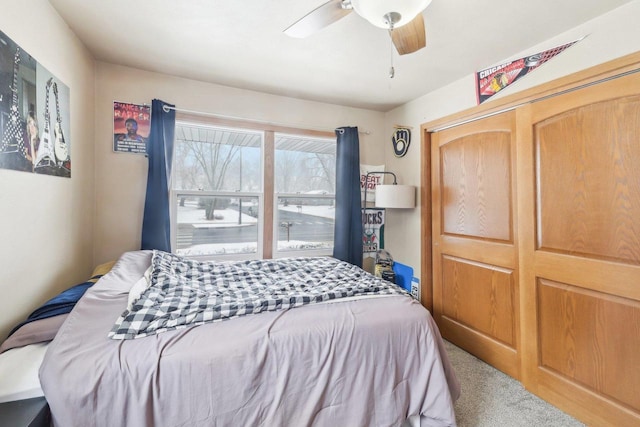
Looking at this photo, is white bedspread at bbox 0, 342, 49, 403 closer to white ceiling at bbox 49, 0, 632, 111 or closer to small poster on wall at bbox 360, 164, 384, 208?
white ceiling at bbox 49, 0, 632, 111

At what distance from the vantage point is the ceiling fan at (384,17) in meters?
1.14

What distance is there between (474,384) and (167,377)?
204cm

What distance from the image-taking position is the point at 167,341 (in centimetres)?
112

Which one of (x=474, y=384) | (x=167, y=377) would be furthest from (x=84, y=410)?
(x=474, y=384)

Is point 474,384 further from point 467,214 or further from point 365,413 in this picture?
point 467,214

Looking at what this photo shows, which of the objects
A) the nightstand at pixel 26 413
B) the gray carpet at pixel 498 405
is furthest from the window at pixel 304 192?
the nightstand at pixel 26 413

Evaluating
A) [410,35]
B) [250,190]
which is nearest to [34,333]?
[250,190]

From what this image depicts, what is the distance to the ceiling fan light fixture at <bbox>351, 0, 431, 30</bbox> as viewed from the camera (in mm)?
1123

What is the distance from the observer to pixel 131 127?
2.36m

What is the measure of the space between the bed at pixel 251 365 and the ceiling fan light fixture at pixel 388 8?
142 centimetres

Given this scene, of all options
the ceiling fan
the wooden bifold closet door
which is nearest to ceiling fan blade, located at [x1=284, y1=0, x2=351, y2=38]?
the ceiling fan

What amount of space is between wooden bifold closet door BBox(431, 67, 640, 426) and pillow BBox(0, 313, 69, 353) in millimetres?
2784

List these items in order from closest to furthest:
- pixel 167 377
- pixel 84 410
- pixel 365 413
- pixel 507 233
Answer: pixel 84 410
pixel 167 377
pixel 365 413
pixel 507 233

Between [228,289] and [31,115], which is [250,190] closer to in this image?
[228,289]
